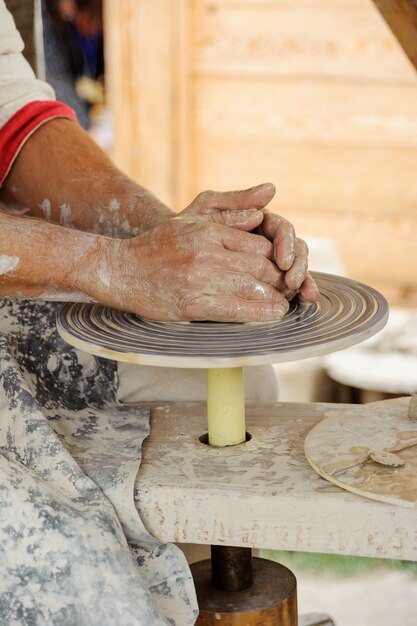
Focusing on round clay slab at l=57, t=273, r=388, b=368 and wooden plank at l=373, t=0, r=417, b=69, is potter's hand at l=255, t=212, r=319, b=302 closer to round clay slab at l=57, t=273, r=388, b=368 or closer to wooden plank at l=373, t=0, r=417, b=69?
round clay slab at l=57, t=273, r=388, b=368

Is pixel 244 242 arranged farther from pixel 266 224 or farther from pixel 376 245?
pixel 376 245

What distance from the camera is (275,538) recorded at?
3.76ft

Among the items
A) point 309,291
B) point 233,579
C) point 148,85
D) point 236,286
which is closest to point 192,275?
point 236,286

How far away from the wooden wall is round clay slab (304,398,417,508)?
2.33 metres

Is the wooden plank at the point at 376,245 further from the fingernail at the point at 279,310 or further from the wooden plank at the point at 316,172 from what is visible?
the fingernail at the point at 279,310

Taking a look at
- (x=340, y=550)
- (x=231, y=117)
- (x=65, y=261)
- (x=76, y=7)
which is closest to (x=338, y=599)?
(x=340, y=550)

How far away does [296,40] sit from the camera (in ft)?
11.6

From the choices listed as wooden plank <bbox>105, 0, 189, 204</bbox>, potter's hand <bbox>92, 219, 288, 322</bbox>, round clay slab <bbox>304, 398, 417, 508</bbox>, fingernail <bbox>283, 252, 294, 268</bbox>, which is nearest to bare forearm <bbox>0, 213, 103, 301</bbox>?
potter's hand <bbox>92, 219, 288, 322</bbox>

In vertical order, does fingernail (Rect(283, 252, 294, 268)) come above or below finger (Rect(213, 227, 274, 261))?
below

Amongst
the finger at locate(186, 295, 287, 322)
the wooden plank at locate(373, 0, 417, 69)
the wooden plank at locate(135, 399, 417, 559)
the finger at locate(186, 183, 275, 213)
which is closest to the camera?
the wooden plank at locate(135, 399, 417, 559)

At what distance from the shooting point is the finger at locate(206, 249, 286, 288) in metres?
1.25

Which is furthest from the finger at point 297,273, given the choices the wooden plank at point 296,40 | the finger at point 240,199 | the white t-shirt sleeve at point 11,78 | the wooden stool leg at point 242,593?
the wooden plank at point 296,40

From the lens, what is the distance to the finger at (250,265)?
1252 mm

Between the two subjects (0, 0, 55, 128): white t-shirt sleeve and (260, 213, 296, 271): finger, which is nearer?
(260, 213, 296, 271): finger
